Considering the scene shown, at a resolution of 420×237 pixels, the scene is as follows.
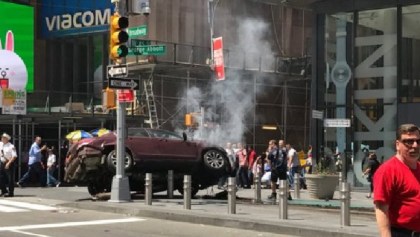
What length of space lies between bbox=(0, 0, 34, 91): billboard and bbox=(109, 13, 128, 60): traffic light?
1829 cm

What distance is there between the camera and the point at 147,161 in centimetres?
1709

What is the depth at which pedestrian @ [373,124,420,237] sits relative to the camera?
4953mm

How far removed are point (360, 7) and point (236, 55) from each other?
48.1 feet

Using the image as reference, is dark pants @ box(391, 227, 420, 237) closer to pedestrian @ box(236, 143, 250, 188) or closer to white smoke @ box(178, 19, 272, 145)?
pedestrian @ box(236, 143, 250, 188)

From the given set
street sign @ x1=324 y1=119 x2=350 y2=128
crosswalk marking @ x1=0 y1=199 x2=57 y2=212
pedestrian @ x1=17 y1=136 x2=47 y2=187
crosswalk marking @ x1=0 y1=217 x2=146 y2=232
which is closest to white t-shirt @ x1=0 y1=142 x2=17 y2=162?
crosswalk marking @ x1=0 y1=199 x2=57 y2=212

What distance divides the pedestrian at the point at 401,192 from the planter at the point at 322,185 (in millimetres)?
12748

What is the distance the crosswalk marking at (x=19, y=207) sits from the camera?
15.3m

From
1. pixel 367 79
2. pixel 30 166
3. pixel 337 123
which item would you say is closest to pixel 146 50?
pixel 30 166

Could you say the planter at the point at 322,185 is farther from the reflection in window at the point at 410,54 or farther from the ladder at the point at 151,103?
the ladder at the point at 151,103

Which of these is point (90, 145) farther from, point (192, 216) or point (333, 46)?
point (333, 46)

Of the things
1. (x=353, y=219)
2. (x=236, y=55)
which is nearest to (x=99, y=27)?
(x=236, y=55)

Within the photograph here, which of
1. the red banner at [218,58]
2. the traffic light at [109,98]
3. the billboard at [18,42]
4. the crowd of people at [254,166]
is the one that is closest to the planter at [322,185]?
the crowd of people at [254,166]

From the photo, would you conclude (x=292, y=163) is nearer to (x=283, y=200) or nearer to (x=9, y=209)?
(x=283, y=200)

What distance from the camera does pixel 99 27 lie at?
33.7 metres
